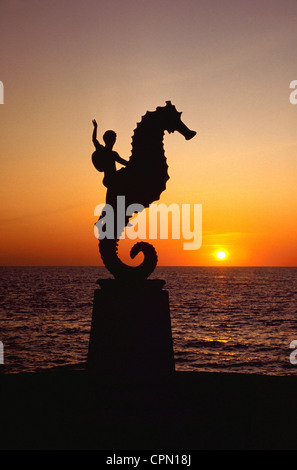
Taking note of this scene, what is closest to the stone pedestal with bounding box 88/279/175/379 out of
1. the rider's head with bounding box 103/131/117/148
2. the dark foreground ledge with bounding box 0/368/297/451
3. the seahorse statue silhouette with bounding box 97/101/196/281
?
the dark foreground ledge with bounding box 0/368/297/451

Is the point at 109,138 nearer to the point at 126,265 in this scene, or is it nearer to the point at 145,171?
the point at 145,171

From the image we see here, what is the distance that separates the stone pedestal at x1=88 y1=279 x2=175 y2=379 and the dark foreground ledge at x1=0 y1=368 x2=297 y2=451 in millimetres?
281

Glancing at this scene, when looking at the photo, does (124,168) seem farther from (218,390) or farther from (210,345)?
(210,345)

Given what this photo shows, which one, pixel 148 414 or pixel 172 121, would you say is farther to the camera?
pixel 172 121

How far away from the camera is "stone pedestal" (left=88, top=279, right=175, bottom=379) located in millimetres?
8055

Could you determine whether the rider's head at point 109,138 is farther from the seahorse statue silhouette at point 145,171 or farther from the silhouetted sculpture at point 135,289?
the seahorse statue silhouette at point 145,171

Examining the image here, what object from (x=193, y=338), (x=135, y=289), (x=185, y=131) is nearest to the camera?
(x=135, y=289)

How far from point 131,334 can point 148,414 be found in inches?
55.1

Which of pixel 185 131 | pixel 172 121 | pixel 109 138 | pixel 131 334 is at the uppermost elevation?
pixel 172 121

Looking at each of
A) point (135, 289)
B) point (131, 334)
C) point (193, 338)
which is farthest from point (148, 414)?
point (193, 338)

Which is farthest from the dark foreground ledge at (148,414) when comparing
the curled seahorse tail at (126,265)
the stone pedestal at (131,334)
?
the curled seahorse tail at (126,265)

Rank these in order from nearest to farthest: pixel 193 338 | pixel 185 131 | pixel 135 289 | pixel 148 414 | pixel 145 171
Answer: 1. pixel 148 414
2. pixel 135 289
3. pixel 145 171
4. pixel 185 131
5. pixel 193 338

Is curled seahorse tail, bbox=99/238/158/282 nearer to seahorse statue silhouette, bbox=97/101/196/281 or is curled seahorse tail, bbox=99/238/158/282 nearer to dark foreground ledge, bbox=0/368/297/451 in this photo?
seahorse statue silhouette, bbox=97/101/196/281

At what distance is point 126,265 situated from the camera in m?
8.75
